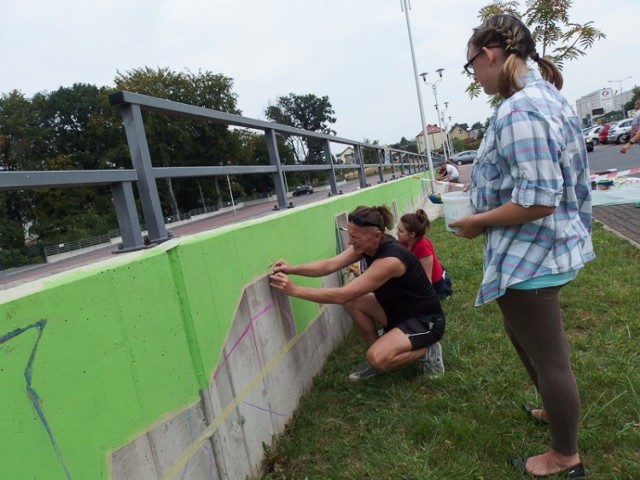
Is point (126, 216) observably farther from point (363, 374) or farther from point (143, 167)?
point (363, 374)

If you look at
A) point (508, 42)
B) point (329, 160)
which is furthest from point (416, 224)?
point (508, 42)

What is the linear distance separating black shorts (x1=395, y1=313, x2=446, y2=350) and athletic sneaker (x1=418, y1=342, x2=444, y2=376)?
103 millimetres

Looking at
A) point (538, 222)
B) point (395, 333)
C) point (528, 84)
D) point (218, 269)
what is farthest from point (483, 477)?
point (528, 84)

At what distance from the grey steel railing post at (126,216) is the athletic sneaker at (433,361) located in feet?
6.66

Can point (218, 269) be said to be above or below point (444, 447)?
above

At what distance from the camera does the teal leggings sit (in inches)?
70.9

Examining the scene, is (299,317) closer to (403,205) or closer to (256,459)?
(256,459)

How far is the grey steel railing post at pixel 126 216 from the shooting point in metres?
1.95

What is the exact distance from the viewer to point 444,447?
247 centimetres

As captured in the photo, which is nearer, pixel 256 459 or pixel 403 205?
pixel 256 459

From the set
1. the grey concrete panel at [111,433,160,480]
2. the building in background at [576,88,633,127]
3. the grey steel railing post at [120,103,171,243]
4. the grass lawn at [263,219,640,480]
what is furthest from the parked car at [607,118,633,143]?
the grey concrete panel at [111,433,160,480]

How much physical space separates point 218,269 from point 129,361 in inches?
27.1

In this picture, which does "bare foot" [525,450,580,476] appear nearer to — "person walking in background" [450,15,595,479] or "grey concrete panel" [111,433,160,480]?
"person walking in background" [450,15,595,479]

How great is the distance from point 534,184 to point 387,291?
169 centimetres
